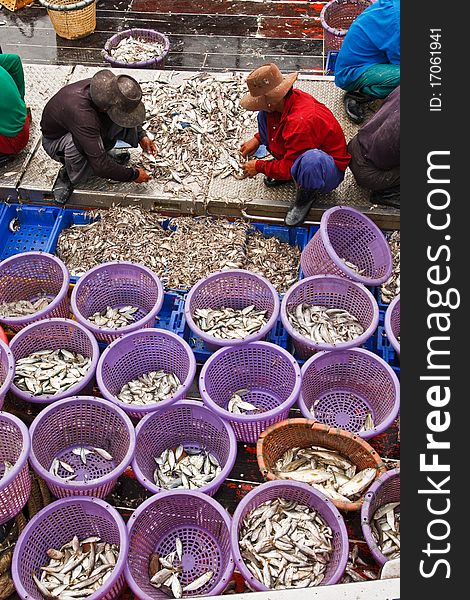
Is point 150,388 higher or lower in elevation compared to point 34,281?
lower

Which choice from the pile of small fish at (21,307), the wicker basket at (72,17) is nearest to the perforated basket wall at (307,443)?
the pile of small fish at (21,307)

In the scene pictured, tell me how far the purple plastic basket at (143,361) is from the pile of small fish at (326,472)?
837mm

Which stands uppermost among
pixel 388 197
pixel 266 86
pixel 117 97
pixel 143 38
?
pixel 266 86

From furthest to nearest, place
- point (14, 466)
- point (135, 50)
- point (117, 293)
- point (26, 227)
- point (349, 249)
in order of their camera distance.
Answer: point (135, 50) → point (26, 227) → point (349, 249) → point (117, 293) → point (14, 466)

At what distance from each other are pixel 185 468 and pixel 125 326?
112 cm

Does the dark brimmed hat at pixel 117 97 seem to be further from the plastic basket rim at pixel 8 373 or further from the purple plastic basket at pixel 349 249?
the plastic basket rim at pixel 8 373

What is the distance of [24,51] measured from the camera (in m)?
7.76

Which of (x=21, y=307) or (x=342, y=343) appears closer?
(x=342, y=343)

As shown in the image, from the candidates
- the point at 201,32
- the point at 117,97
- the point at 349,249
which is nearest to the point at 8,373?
the point at 117,97

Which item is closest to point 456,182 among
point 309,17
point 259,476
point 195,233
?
point 259,476

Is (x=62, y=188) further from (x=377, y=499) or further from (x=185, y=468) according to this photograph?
(x=377, y=499)

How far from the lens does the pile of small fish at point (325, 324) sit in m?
4.62

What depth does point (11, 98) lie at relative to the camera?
5.30 meters

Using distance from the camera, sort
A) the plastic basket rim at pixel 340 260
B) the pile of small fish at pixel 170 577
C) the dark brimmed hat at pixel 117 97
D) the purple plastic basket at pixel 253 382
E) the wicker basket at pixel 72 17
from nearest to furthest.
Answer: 1. the pile of small fish at pixel 170 577
2. the purple plastic basket at pixel 253 382
3. the plastic basket rim at pixel 340 260
4. the dark brimmed hat at pixel 117 97
5. the wicker basket at pixel 72 17
